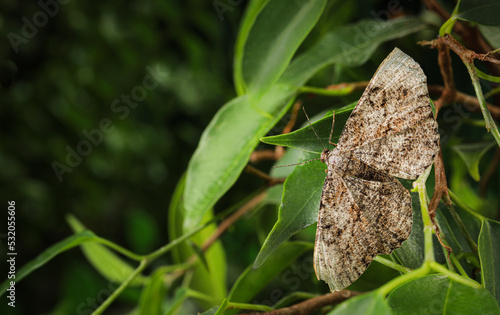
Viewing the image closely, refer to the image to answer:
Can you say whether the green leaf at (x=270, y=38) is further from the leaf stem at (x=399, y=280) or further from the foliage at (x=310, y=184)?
the leaf stem at (x=399, y=280)

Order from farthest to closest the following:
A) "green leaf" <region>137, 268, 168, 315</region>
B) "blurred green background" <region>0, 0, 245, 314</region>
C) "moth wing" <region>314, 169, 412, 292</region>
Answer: "blurred green background" <region>0, 0, 245, 314</region>, "green leaf" <region>137, 268, 168, 315</region>, "moth wing" <region>314, 169, 412, 292</region>

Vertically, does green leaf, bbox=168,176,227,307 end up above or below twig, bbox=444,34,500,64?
below

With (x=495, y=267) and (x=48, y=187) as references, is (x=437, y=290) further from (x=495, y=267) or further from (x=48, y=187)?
(x=48, y=187)

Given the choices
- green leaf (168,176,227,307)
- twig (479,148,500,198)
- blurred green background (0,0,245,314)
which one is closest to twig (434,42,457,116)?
twig (479,148,500,198)

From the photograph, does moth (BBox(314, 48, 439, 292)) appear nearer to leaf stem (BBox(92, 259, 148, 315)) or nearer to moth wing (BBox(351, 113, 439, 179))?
moth wing (BBox(351, 113, 439, 179))

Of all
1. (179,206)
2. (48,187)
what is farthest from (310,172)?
(48,187)

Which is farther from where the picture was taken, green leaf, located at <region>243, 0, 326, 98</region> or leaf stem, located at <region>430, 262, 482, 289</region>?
green leaf, located at <region>243, 0, 326, 98</region>

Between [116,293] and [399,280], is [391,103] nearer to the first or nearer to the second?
[399,280]

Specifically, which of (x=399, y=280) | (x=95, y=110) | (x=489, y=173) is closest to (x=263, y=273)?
(x=399, y=280)

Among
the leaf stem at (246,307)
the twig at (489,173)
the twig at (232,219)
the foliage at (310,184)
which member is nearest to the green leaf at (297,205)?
the foliage at (310,184)
